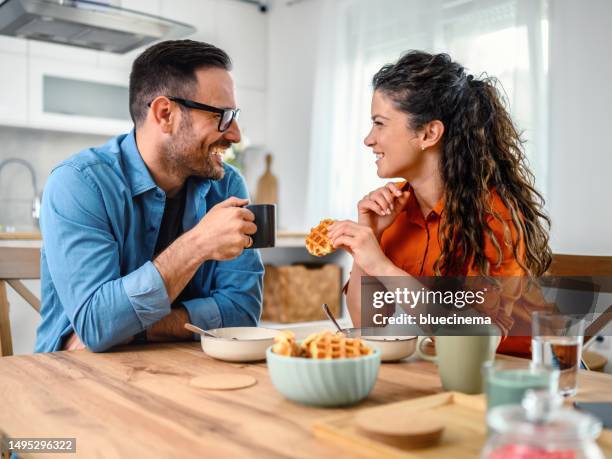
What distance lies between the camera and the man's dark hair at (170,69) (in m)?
1.78

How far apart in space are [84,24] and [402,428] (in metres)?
2.98

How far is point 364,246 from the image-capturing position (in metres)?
1.70

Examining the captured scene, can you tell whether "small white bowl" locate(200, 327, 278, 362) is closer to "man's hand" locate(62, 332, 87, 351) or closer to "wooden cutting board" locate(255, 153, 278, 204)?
"man's hand" locate(62, 332, 87, 351)

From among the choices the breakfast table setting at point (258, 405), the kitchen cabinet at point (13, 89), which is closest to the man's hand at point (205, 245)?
the breakfast table setting at point (258, 405)

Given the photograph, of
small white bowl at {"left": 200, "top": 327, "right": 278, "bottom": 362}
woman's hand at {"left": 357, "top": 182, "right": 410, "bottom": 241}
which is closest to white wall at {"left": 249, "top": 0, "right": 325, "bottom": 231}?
woman's hand at {"left": 357, "top": 182, "right": 410, "bottom": 241}

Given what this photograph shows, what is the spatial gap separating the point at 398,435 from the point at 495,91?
4.79 feet

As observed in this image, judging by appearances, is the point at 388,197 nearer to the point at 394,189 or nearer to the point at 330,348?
the point at 394,189

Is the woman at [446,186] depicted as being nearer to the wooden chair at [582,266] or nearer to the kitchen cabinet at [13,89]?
the wooden chair at [582,266]

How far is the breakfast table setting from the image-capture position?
778 mm

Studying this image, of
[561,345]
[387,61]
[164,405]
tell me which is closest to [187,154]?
[164,405]

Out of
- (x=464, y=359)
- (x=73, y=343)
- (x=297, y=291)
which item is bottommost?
(x=297, y=291)

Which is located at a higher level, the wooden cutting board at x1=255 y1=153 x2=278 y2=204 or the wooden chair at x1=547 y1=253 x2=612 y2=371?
the wooden cutting board at x1=255 y1=153 x2=278 y2=204

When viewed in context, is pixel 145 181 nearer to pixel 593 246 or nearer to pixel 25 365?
pixel 25 365

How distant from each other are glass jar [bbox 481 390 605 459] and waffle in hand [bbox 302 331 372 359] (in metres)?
0.43
